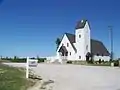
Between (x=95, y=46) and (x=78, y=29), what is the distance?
11.6 metres

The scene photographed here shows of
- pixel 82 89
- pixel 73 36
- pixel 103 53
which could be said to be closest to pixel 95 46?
pixel 103 53

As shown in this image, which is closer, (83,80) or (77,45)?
(83,80)

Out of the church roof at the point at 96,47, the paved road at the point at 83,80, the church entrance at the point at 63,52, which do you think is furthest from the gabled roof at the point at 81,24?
the paved road at the point at 83,80

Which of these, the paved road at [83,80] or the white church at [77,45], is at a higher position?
→ the white church at [77,45]

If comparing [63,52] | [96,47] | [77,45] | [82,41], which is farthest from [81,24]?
[96,47]

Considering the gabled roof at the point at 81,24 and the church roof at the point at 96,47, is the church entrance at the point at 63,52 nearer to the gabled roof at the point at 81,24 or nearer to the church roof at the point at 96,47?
the church roof at the point at 96,47

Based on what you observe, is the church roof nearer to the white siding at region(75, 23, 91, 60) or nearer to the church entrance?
the white siding at region(75, 23, 91, 60)

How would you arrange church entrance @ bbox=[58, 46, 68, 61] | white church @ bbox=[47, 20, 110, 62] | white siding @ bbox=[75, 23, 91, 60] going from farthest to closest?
church entrance @ bbox=[58, 46, 68, 61] < white church @ bbox=[47, 20, 110, 62] < white siding @ bbox=[75, 23, 91, 60]

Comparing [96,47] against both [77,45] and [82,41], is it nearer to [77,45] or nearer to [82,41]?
[77,45]

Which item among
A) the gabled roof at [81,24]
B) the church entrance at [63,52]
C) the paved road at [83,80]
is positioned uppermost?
the gabled roof at [81,24]

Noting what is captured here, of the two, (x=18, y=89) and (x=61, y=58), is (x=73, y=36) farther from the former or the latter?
(x=18, y=89)

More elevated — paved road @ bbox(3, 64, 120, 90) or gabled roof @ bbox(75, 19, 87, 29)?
gabled roof @ bbox(75, 19, 87, 29)

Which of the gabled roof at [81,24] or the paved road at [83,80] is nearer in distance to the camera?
the paved road at [83,80]

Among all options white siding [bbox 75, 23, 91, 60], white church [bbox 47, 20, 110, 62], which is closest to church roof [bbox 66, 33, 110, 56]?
white church [bbox 47, 20, 110, 62]
